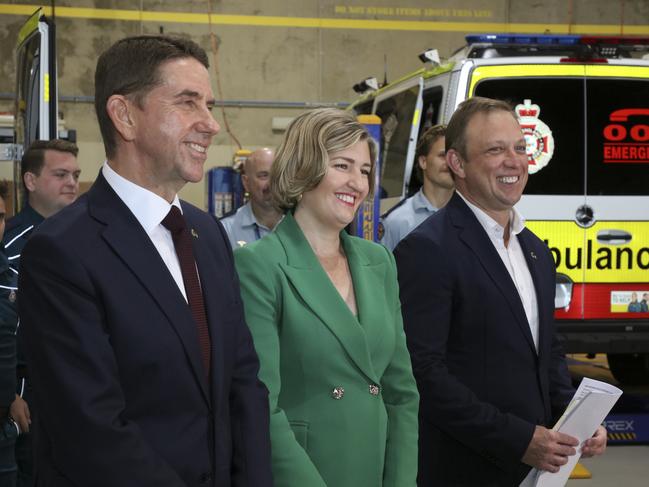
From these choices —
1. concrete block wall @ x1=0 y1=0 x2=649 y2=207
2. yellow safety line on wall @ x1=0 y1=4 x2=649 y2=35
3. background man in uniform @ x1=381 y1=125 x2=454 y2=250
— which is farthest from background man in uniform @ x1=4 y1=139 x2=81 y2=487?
yellow safety line on wall @ x1=0 y1=4 x2=649 y2=35

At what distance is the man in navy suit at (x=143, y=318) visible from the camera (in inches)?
69.5

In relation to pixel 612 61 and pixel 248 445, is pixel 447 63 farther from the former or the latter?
pixel 248 445

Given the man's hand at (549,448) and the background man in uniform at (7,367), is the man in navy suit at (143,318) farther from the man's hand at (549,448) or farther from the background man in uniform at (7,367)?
the background man in uniform at (7,367)

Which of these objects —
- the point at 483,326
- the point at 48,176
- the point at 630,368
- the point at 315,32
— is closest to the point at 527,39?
the point at 48,176

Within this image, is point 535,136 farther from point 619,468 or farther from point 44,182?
point 44,182

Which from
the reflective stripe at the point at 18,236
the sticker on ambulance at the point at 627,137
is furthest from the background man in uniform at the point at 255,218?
the sticker on ambulance at the point at 627,137

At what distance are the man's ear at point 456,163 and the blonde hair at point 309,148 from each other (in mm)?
551

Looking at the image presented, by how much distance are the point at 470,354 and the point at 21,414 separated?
189cm

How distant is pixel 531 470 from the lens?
8.99 ft

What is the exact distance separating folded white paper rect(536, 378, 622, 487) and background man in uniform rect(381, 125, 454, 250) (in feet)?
8.94

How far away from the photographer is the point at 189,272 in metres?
1.98

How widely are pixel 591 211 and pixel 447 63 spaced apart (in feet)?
4.16

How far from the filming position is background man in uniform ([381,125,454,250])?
537 centimetres

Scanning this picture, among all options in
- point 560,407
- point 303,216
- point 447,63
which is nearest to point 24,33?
point 447,63
